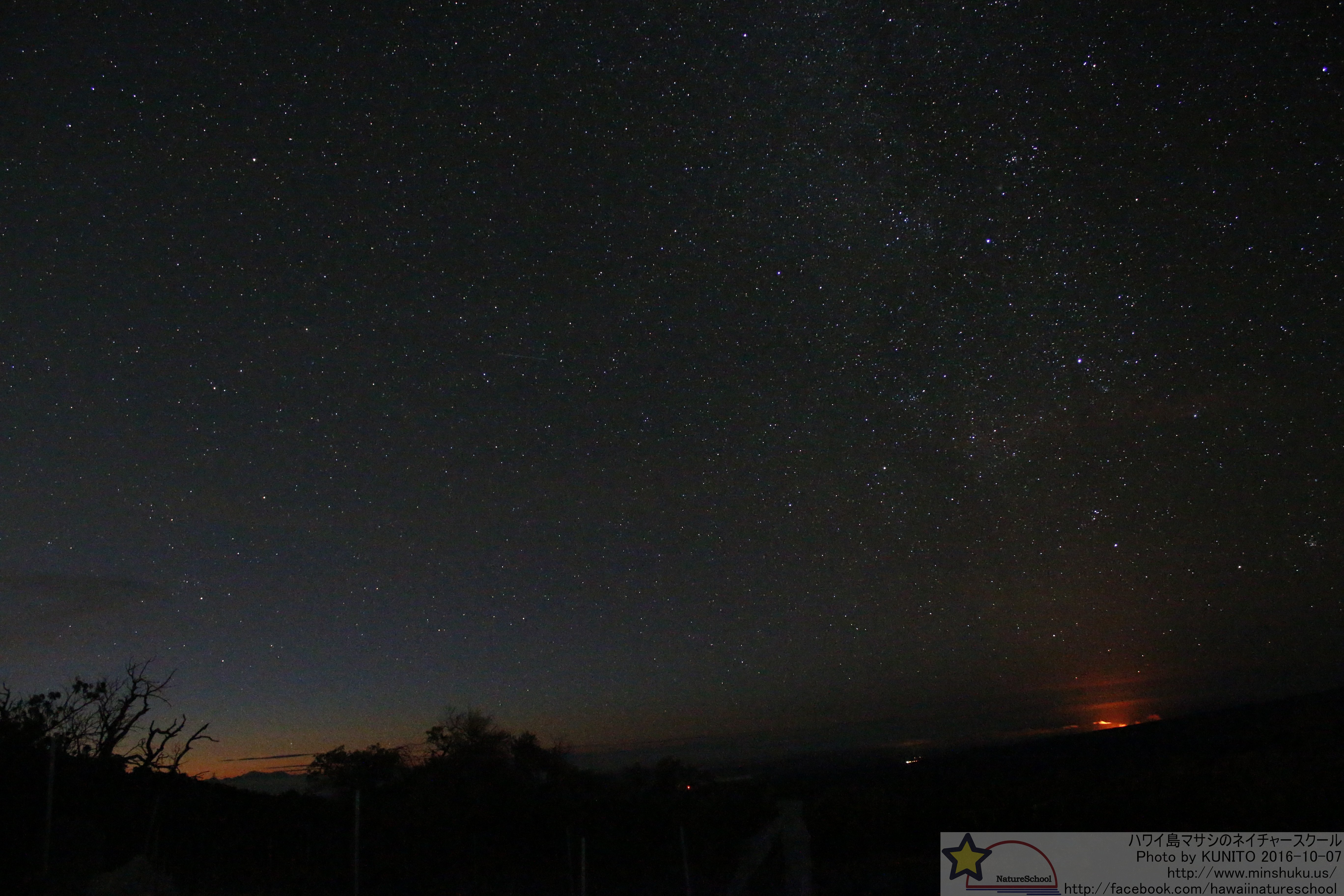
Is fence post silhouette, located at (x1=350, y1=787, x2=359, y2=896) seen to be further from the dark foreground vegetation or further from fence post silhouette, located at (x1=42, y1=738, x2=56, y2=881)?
fence post silhouette, located at (x1=42, y1=738, x2=56, y2=881)

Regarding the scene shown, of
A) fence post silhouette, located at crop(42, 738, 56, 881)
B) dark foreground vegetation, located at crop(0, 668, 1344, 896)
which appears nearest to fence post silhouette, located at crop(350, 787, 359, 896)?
dark foreground vegetation, located at crop(0, 668, 1344, 896)

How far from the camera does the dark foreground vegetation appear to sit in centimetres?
995

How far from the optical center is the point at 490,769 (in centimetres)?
2669

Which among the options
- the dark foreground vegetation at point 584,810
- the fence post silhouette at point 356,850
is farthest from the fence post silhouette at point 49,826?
the fence post silhouette at point 356,850

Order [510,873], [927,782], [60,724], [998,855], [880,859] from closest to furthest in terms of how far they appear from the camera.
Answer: [998,855] → [60,724] → [510,873] → [880,859] → [927,782]

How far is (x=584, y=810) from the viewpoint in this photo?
23.2 m

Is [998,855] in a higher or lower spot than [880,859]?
higher

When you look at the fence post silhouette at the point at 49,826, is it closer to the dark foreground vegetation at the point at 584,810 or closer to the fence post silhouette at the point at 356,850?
the dark foreground vegetation at the point at 584,810

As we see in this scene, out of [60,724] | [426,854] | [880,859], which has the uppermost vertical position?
[60,724]

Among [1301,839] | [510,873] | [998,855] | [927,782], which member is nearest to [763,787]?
[927,782]

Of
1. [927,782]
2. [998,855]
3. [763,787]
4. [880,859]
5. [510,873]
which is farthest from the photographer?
[763,787]

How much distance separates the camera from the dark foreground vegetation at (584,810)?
9.95 metres

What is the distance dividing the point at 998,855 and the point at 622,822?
13.7 m

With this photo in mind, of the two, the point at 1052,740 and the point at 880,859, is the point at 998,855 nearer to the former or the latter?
the point at 880,859
